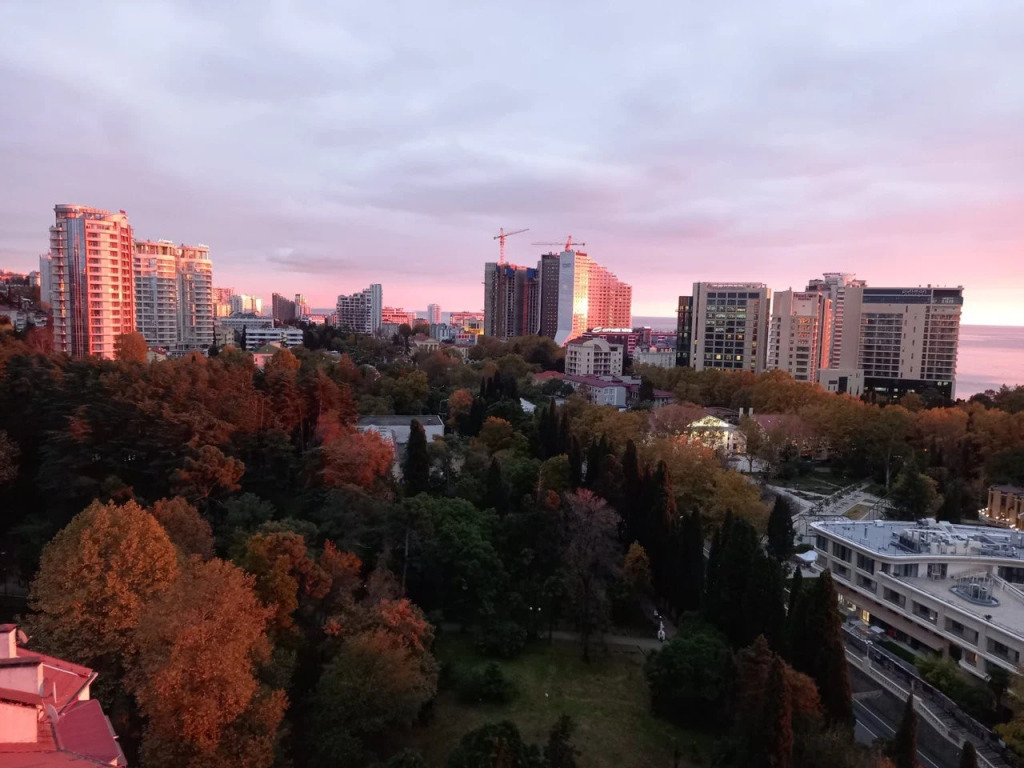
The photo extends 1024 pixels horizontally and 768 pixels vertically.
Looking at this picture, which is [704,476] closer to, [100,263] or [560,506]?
[560,506]

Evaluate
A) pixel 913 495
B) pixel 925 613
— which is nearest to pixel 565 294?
pixel 913 495

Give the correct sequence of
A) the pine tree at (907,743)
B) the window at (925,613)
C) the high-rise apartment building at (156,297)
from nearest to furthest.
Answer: the pine tree at (907,743) → the window at (925,613) → the high-rise apartment building at (156,297)

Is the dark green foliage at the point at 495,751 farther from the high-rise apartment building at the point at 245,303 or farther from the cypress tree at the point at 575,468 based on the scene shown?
the high-rise apartment building at the point at 245,303

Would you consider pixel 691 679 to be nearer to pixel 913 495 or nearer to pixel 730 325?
pixel 913 495

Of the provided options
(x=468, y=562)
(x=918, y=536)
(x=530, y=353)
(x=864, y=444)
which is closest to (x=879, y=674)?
(x=918, y=536)

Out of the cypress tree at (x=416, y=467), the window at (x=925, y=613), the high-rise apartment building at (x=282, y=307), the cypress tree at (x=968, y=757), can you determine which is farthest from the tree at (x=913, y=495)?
the high-rise apartment building at (x=282, y=307)
